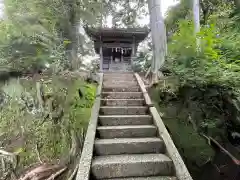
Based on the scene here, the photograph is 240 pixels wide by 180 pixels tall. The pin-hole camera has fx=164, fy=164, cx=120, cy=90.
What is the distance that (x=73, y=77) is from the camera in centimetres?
482

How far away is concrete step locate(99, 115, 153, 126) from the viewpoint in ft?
10.6

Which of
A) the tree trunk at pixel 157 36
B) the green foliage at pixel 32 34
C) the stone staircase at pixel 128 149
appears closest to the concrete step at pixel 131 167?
the stone staircase at pixel 128 149

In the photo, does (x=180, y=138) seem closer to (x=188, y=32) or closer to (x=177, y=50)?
(x=177, y=50)

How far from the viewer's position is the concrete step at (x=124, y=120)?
325 cm

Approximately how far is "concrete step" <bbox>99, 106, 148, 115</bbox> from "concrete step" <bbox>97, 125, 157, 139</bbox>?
1.86 feet

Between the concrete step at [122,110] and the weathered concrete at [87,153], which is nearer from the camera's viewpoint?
the weathered concrete at [87,153]

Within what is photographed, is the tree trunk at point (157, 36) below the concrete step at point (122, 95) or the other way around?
the other way around

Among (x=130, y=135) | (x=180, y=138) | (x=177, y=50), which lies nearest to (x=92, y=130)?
(x=130, y=135)

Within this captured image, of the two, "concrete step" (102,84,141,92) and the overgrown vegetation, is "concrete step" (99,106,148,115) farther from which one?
"concrete step" (102,84,141,92)

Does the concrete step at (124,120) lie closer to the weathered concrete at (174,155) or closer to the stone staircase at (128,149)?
the stone staircase at (128,149)

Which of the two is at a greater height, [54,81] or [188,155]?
[54,81]

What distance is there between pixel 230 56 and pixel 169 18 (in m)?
6.43

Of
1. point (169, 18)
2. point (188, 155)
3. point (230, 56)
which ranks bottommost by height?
point (188, 155)

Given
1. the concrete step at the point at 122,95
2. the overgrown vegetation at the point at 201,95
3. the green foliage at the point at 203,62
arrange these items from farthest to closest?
the concrete step at the point at 122,95
the overgrown vegetation at the point at 201,95
the green foliage at the point at 203,62
